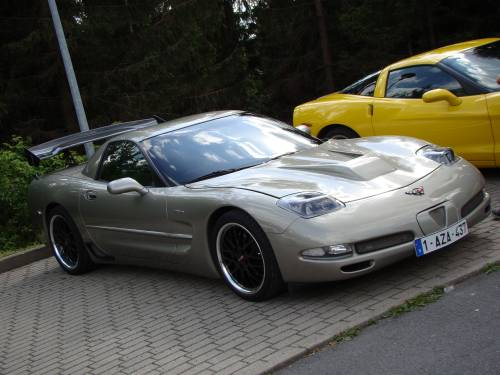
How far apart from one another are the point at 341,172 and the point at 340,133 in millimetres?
3774

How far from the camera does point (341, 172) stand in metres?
5.29

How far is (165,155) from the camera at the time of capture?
6125mm

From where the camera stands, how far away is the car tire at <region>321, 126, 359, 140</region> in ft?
29.2

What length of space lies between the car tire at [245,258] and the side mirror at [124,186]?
895 millimetres

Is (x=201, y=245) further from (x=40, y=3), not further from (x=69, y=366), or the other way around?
(x=40, y=3)

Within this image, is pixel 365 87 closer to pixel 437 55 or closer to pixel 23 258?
pixel 437 55

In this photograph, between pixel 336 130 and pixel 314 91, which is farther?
pixel 314 91

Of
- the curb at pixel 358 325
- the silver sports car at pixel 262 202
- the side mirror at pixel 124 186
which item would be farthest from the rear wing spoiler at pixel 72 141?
the curb at pixel 358 325

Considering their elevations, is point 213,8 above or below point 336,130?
above

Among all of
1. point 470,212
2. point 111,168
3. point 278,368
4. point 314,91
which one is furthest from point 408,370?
point 314,91

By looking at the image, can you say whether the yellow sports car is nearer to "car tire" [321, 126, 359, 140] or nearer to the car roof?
"car tire" [321, 126, 359, 140]

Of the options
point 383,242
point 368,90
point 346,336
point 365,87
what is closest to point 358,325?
point 346,336

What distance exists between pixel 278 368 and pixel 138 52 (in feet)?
65.4

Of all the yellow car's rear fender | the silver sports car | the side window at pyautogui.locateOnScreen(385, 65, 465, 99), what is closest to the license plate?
the silver sports car
